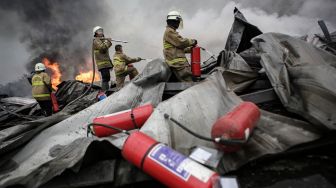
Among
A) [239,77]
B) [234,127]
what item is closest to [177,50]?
[239,77]

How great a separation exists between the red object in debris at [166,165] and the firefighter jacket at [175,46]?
3060 millimetres

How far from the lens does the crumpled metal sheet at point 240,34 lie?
4.51 meters

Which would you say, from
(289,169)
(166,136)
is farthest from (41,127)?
(289,169)

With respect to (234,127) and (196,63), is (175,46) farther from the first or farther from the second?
(234,127)

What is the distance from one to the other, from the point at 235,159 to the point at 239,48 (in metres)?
3.08

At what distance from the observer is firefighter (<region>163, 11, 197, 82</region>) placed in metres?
4.60

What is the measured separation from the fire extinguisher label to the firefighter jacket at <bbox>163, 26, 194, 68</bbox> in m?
3.13

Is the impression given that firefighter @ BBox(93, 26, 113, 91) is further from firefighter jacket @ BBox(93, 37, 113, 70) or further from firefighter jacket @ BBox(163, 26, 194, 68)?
firefighter jacket @ BBox(163, 26, 194, 68)

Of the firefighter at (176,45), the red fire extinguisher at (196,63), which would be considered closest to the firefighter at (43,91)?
the firefighter at (176,45)

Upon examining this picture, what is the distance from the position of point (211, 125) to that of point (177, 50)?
268cm

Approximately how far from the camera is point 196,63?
15.0 ft

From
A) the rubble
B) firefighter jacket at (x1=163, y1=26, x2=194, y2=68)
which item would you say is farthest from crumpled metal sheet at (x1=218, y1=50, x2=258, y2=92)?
firefighter jacket at (x1=163, y1=26, x2=194, y2=68)

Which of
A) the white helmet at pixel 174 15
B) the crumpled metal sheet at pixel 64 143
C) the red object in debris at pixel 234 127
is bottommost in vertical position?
the crumpled metal sheet at pixel 64 143

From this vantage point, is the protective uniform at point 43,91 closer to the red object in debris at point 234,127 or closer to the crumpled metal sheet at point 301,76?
the crumpled metal sheet at point 301,76
